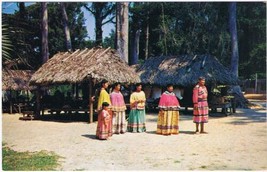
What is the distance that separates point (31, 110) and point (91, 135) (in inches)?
278

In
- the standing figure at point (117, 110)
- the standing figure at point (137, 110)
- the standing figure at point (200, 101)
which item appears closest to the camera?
the standing figure at point (200, 101)

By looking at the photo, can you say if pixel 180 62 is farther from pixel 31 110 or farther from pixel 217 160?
pixel 217 160

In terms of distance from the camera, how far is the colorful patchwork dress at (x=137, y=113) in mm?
10516

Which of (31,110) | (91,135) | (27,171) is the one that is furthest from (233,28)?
(27,171)

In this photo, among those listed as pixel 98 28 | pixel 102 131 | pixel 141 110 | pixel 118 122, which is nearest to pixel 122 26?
pixel 141 110

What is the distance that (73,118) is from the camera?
15555 millimetres

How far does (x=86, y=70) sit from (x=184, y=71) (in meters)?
6.49

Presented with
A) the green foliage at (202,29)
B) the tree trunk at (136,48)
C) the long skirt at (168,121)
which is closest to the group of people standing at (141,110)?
the long skirt at (168,121)

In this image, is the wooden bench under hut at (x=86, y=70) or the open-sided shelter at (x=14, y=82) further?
the open-sided shelter at (x=14, y=82)

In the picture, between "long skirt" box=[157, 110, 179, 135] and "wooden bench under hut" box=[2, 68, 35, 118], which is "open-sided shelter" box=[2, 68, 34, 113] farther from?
"long skirt" box=[157, 110, 179, 135]

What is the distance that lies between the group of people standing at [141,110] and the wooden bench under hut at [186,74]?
6209 millimetres

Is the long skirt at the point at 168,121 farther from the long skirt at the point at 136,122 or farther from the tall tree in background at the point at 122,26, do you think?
the tall tree in background at the point at 122,26

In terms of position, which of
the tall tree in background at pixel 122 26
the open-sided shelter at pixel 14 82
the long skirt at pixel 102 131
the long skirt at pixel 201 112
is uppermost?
the tall tree in background at pixel 122 26

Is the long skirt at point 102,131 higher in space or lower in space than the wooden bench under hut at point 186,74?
lower
